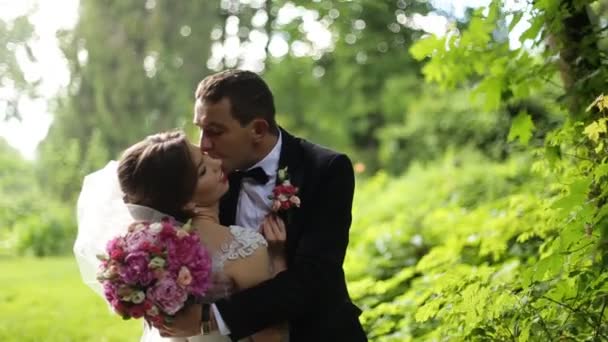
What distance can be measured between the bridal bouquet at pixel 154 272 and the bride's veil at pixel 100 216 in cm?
11

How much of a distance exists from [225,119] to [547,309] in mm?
1225

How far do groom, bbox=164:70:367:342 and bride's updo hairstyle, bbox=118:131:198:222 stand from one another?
0.67ft

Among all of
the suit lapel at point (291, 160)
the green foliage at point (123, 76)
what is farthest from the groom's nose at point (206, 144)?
the green foliage at point (123, 76)

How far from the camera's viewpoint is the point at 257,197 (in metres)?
2.60

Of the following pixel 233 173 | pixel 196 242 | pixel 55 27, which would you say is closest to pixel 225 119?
pixel 233 173

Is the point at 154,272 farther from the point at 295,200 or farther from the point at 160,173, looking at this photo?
the point at 295,200

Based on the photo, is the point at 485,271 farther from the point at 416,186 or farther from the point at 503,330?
the point at 416,186

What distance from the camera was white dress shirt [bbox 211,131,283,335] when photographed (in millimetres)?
2582

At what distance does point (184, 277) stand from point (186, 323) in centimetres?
16

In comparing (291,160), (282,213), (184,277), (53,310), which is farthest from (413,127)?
(184,277)

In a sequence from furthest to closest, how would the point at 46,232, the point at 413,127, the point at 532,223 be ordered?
the point at 413,127 < the point at 46,232 < the point at 532,223

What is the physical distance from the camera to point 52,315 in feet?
24.2

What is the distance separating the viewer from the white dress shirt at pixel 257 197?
258 centimetres

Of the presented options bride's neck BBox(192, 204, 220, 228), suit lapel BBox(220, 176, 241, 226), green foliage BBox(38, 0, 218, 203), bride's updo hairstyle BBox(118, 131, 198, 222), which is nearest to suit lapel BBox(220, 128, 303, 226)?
suit lapel BBox(220, 176, 241, 226)
